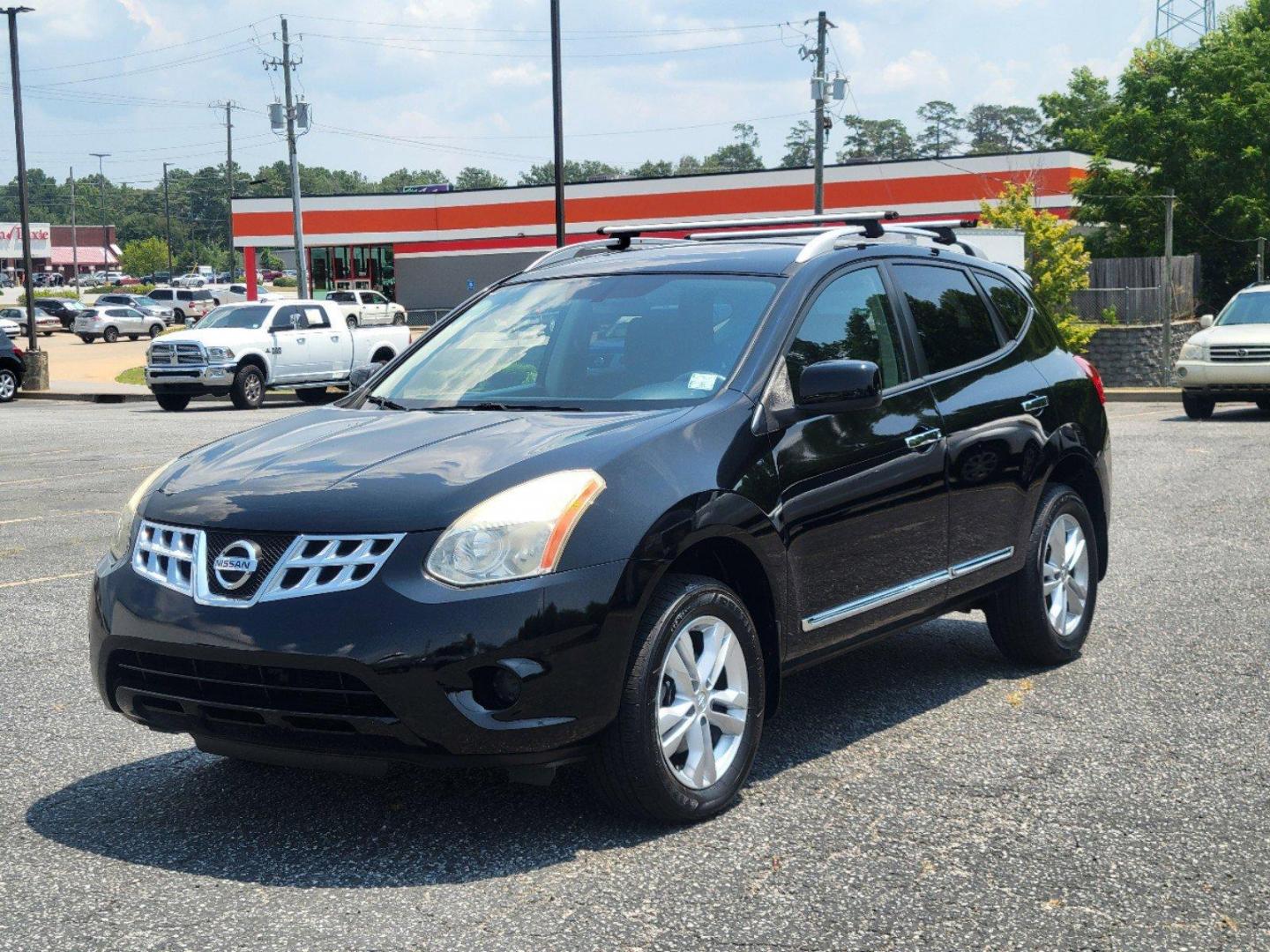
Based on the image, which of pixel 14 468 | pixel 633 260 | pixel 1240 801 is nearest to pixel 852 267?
pixel 633 260

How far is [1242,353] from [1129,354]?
15.3 m

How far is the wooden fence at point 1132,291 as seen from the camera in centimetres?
3841

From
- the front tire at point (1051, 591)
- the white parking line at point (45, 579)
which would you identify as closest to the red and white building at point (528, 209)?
the white parking line at point (45, 579)

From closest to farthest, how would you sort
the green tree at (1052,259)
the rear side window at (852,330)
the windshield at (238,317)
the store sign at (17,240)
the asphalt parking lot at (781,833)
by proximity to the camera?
the asphalt parking lot at (781,833)
the rear side window at (852,330)
the windshield at (238,317)
the green tree at (1052,259)
the store sign at (17,240)

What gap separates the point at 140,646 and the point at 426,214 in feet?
208

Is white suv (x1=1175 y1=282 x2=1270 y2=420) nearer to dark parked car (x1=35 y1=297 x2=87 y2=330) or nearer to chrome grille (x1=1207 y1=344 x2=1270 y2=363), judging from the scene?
chrome grille (x1=1207 y1=344 x2=1270 y2=363)

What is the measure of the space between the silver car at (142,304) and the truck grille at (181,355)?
41.6 metres

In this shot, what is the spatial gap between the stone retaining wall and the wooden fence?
1.67 meters

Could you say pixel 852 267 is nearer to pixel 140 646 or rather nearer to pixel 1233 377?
pixel 140 646

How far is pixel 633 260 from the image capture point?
6020 mm

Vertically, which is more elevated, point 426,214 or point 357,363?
point 426,214

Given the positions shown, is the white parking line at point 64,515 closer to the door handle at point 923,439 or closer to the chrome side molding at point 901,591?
the chrome side molding at point 901,591

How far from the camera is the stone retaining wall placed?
118 feet

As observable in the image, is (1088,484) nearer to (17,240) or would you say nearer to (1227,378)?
(1227,378)
